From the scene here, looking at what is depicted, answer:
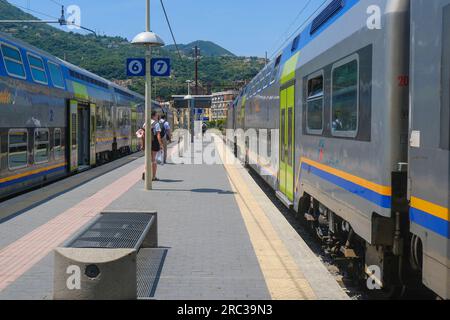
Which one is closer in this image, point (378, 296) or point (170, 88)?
point (378, 296)

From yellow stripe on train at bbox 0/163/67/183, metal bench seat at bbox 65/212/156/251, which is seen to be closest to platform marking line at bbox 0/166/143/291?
metal bench seat at bbox 65/212/156/251

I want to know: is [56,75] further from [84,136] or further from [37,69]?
[84,136]

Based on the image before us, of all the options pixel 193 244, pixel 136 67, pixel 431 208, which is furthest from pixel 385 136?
pixel 136 67

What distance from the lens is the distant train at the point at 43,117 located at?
11.1 m

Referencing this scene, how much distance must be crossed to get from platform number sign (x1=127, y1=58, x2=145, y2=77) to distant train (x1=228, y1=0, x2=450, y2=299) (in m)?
6.39

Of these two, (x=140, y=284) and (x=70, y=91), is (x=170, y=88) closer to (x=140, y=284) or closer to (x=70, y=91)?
(x=70, y=91)

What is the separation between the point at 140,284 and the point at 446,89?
337cm

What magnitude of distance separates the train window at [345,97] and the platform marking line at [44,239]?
3.70m

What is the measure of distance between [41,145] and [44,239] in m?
6.28

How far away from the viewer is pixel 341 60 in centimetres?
597

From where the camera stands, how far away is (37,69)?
1332 cm

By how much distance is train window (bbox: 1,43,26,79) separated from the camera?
36.6ft

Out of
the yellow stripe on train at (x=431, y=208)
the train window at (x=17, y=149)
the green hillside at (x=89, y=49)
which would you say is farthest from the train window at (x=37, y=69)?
the green hillside at (x=89, y=49)
